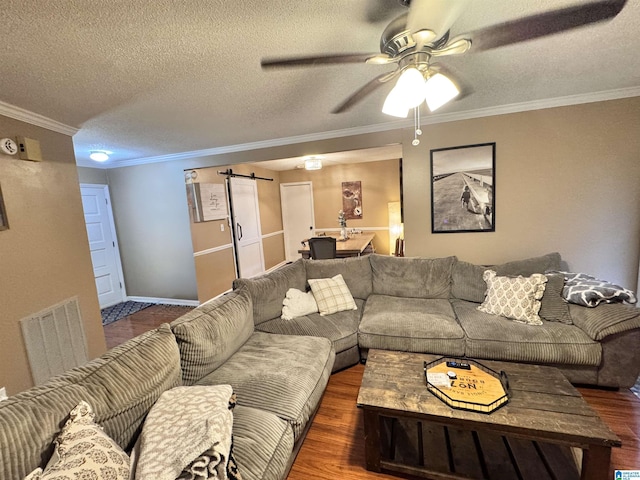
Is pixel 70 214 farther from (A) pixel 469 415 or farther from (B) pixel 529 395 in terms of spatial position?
(B) pixel 529 395

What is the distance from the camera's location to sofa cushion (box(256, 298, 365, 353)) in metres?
2.18

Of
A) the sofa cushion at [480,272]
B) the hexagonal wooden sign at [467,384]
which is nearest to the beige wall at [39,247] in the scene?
the hexagonal wooden sign at [467,384]

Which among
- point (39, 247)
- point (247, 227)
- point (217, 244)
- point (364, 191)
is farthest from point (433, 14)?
point (364, 191)

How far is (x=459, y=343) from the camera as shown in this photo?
2.02 m

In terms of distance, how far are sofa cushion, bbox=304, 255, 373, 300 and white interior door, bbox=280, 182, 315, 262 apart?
3.83 metres

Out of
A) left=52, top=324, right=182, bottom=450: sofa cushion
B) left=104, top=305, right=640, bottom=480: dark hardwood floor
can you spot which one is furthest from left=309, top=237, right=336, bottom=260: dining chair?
left=52, top=324, right=182, bottom=450: sofa cushion

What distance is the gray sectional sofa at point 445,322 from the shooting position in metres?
1.83

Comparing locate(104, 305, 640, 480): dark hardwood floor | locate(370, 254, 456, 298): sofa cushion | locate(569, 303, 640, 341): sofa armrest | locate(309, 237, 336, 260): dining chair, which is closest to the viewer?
locate(104, 305, 640, 480): dark hardwood floor

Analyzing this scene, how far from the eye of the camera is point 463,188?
2.97 metres

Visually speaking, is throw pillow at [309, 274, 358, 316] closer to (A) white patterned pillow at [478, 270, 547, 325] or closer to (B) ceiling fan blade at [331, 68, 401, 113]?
(A) white patterned pillow at [478, 270, 547, 325]

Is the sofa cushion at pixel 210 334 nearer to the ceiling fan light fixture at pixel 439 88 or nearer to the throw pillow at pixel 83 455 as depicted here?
the throw pillow at pixel 83 455

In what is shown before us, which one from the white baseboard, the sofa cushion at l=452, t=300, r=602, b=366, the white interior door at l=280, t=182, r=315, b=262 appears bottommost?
the white baseboard

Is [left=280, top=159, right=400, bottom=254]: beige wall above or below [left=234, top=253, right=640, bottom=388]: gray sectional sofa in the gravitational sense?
above

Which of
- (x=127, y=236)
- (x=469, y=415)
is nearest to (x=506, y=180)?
(x=469, y=415)
